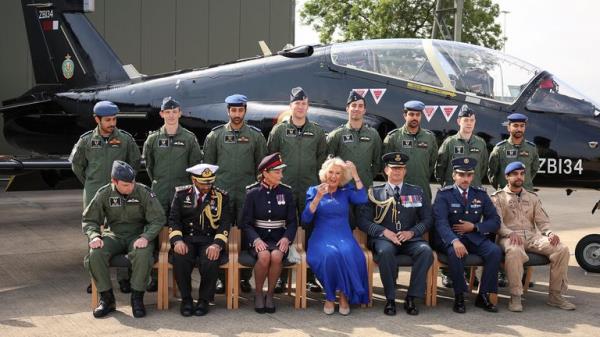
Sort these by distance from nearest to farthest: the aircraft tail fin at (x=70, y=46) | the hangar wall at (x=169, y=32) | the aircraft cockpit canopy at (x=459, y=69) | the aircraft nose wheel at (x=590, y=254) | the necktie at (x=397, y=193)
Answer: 1. the necktie at (x=397, y=193)
2. the aircraft nose wheel at (x=590, y=254)
3. the aircraft cockpit canopy at (x=459, y=69)
4. the aircraft tail fin at (x=70, y=46)
5. the hangar wall at (x=169, y=32)

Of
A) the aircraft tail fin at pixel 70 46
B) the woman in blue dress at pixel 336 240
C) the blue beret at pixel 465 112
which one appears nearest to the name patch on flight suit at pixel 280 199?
the woman in blue dress at pixel 336 240

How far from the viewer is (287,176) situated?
18.6 ft

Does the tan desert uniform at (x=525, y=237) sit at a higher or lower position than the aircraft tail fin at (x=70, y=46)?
lower

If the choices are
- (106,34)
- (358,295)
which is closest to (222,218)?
(358,295)

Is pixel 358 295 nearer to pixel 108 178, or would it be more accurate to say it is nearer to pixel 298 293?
pixel 298 293

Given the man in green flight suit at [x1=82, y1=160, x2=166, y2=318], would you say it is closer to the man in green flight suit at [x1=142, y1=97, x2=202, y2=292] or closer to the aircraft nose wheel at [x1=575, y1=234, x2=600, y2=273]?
the man in green flight suit at [x1=142, y1=97, x2=202, y2=292]

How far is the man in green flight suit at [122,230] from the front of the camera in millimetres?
4652

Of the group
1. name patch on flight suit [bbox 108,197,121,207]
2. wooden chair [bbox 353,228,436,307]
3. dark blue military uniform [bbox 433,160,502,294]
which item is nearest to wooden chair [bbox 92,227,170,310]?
name patch on flight suit [bbox 108,197,121,207]

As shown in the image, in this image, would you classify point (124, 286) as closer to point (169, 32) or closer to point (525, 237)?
point (525, 237)

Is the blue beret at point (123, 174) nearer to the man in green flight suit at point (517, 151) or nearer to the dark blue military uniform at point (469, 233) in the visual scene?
the dark blue military uniform at point (469, 233)

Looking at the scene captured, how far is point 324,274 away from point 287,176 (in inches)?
46.1

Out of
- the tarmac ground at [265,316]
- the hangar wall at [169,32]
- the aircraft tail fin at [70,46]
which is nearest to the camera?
the tarmac ground at [265,316]

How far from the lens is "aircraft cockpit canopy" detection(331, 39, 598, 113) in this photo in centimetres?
633

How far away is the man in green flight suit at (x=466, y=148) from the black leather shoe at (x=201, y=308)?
250 centimetres
